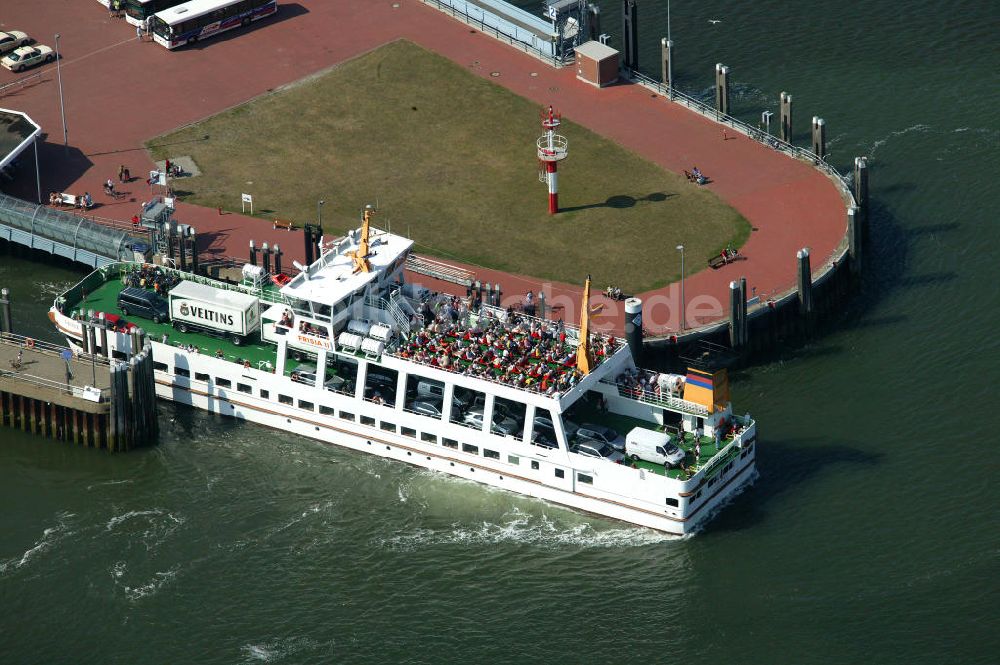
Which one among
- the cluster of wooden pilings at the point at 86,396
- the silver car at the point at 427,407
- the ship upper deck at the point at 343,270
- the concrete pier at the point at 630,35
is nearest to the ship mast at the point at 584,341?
the silver car at the point at 427,407

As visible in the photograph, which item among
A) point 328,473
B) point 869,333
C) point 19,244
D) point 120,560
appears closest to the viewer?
point 120,560

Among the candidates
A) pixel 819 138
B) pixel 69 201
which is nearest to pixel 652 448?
pixel 819 138

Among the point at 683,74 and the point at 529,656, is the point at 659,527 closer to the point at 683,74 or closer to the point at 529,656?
the point at 529,656

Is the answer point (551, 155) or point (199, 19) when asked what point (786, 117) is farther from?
point (199, 19)

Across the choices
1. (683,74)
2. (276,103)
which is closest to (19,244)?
(276,103)

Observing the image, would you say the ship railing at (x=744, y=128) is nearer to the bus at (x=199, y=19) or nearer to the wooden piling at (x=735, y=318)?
the wooden piling at (x=735, y=318)

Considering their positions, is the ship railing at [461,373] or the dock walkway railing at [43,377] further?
the dock walkway railing at [43,377]
